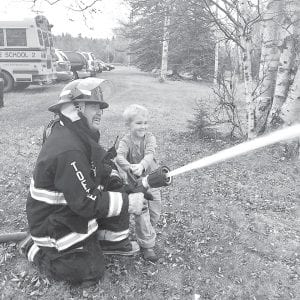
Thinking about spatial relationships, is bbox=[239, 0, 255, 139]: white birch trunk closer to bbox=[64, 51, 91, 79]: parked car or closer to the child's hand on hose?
the child's hand on hose

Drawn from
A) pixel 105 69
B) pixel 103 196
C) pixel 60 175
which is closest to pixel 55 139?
pixel 60 175

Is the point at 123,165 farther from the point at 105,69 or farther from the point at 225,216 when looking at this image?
the point at 105,69

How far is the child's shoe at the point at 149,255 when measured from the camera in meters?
4.44

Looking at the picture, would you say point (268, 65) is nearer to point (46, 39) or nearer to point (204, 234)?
point (204, 234)

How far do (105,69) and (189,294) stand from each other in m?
40.2

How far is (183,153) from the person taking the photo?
8531 millimetres

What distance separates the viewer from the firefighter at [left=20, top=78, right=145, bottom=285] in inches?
136

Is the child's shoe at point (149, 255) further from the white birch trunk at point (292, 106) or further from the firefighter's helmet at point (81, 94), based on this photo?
the white birch trunk at point (292, 106)

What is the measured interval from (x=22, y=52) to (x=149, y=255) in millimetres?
14719

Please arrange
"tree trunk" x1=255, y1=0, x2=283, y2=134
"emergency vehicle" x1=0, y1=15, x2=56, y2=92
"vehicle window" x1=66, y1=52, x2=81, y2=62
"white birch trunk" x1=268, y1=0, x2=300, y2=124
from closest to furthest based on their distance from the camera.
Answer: "white birch trunk" x1=268, y1=0, x2=300, y2=124
"tree trunk" x1=255, y1=0, x2=283, y2=134
"emergency vehicle" x1=0, y1=15, x2=56, y2=92
"vehicle window" x1=66, y1=52, x2=81, y2=62

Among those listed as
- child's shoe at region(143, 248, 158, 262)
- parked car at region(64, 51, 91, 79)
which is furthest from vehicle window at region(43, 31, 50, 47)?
child's shoe at region(143, 248, 158, 262)

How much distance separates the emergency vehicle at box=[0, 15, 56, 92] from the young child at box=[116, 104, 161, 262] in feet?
45.8

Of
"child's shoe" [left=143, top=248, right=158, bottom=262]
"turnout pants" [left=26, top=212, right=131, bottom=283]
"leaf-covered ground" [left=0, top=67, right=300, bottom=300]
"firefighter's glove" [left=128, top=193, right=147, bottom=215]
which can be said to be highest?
"firefighter's glove" [left=128, top=193, right=147, bottom=215]

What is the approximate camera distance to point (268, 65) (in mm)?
9195
